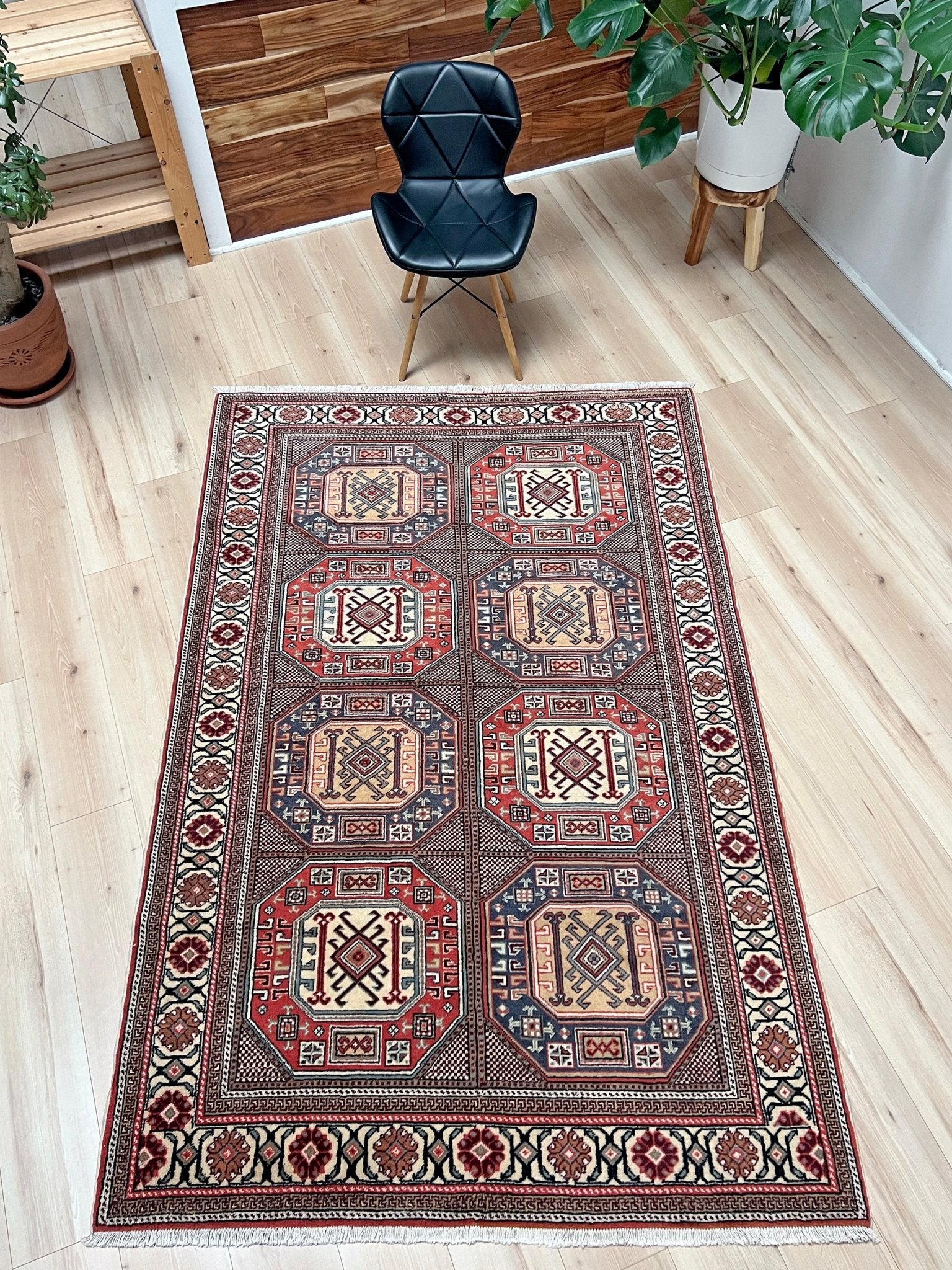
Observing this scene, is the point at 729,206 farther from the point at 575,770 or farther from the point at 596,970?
the point at 596,970

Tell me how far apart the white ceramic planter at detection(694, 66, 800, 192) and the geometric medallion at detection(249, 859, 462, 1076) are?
7.61ft

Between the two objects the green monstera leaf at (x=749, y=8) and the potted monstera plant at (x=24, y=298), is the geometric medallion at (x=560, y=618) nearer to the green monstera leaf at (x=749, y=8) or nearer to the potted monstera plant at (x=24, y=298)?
the green monstera leaf at (x=749, y=8)

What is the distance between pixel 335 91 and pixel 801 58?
1.55 meters

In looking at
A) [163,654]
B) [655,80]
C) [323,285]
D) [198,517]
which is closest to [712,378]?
[655,80]

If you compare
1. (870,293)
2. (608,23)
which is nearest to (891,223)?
(870,293)

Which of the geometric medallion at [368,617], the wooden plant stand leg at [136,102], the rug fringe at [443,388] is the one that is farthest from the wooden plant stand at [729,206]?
the wooden plant stand leg at [136,102]

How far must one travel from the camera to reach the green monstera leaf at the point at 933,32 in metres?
2.24

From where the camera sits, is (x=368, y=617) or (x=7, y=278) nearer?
(x=368, y=617)

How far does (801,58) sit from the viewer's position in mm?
2482

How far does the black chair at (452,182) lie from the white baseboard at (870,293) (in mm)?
1198

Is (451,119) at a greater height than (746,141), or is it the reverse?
(451,119)

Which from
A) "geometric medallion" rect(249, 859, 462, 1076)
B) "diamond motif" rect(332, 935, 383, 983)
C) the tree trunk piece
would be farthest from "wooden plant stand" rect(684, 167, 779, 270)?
"diamond motif" rect(332, 935, 383, 983)

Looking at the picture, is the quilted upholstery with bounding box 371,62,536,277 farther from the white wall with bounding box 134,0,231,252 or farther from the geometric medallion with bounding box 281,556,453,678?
the geometric medallion with bounding box 281,556,453,678

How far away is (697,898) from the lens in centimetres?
231
